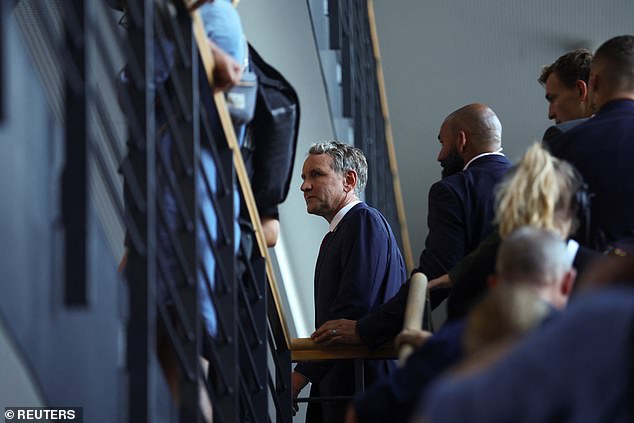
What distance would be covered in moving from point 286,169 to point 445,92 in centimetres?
567

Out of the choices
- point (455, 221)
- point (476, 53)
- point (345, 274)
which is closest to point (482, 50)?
point (476, 53)

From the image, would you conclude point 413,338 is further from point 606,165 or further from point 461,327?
point 606,165

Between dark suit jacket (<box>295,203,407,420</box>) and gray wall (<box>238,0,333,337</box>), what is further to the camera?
gray wall (<box>238,0,333,337</box>)

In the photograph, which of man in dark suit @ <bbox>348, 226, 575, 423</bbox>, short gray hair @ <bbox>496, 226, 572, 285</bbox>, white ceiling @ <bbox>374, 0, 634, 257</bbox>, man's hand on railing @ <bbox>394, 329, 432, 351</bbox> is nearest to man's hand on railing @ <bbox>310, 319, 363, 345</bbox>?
man's hand on railing @ <bbox>394, 329, 432, 351</bbox>

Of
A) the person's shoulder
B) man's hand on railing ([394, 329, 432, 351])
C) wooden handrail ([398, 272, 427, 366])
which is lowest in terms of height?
the person's shoulder

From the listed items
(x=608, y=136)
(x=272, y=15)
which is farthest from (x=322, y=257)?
(x=272, y=15)

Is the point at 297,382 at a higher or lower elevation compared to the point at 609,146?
lower

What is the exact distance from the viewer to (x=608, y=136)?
10.5 feet

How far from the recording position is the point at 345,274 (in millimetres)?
4031

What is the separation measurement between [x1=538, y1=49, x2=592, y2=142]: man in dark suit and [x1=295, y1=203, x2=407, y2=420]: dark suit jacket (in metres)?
0.69

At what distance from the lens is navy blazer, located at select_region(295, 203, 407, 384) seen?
157 inches

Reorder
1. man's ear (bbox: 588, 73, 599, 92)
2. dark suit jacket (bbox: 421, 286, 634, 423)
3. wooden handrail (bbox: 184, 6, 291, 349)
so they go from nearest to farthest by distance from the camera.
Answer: dark suit jacket (bbox: 421, 286, 634, 423)
wooden handrail (bbox: 184, 6, 291, 349)
man's ear (bbox: 588, 73, 599, 92)

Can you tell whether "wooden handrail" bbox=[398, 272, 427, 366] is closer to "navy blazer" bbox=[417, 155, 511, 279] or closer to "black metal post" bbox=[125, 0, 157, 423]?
"black metal post" bbox=[125, 0, 157, 423]

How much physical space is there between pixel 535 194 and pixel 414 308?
1.21 feet
